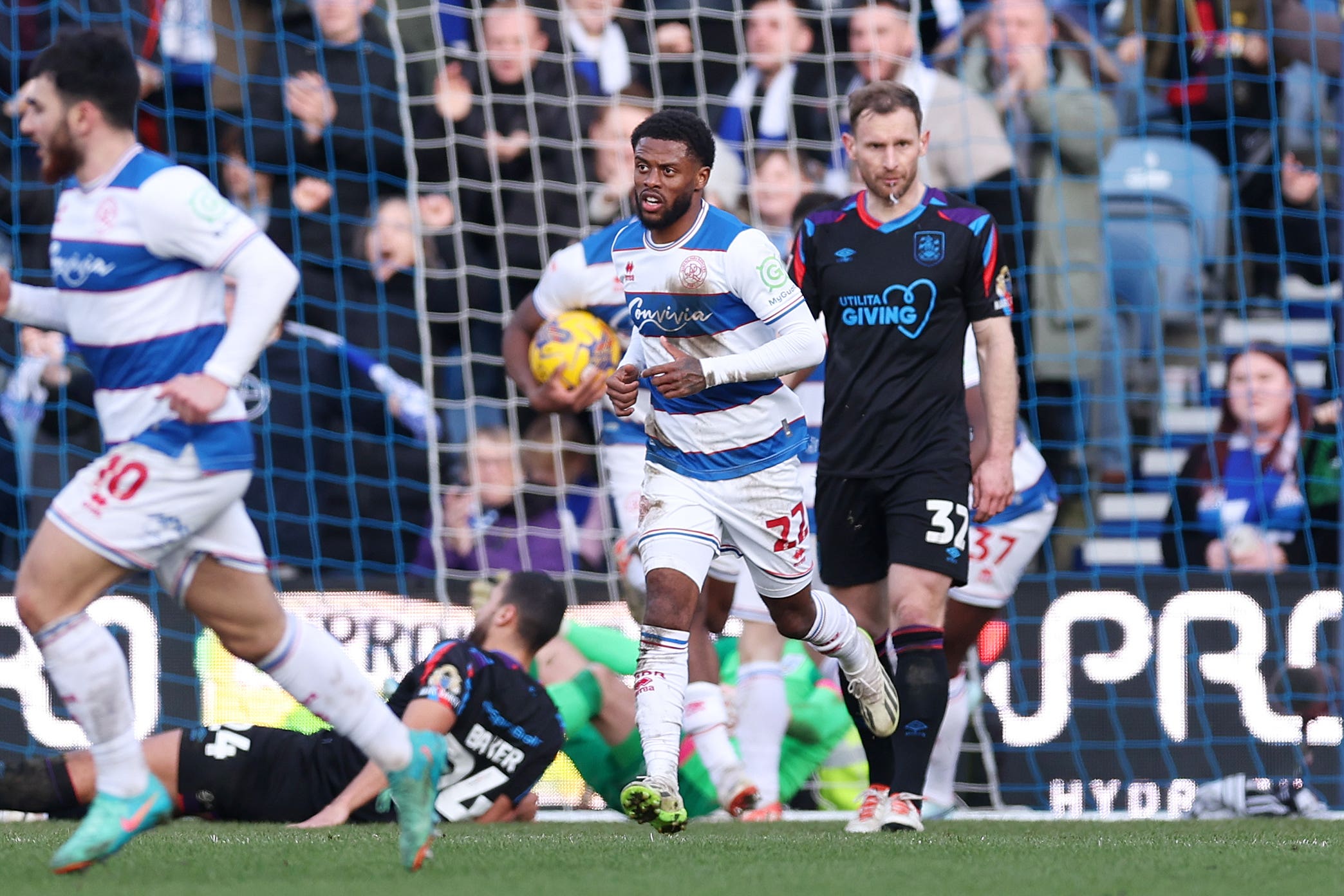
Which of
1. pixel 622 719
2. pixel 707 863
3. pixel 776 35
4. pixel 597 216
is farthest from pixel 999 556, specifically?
pixel 776 35

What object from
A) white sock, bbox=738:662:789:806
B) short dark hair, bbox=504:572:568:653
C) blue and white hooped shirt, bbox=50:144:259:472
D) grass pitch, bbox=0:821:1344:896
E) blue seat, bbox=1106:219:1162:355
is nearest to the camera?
grass pitch, bbox=0:821:1344:896

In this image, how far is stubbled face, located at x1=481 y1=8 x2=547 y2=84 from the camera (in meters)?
9.69

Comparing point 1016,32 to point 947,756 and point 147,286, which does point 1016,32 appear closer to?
point 947,756

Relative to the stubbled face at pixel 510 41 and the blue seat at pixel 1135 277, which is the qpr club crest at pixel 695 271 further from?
the blue seat at pixel 1135 277

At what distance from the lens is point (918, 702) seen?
17.9 ft

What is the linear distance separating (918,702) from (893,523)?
53 centimetres

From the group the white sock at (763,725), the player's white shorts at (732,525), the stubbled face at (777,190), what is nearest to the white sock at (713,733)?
the white sock at (763,725)

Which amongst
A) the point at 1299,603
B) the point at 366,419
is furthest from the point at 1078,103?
the point at 366,419

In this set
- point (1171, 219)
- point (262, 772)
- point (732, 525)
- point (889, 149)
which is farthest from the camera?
point (1171, 219)

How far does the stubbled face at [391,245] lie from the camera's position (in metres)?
9.48

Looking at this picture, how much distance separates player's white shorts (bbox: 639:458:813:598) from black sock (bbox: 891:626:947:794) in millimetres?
480

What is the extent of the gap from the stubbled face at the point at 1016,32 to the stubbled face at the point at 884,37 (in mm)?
488

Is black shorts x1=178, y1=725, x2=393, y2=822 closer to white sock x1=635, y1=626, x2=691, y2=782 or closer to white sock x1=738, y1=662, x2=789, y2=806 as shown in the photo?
white sock x1=738, y1=662, x2=789, y2=806

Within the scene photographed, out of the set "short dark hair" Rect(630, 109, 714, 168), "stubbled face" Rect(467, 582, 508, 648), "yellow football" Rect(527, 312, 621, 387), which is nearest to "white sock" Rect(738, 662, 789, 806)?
"stubbled face" Rect(467, 582, 508, 648)
